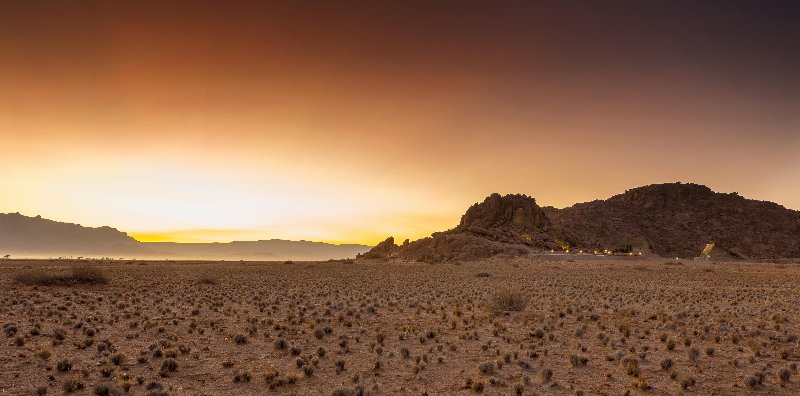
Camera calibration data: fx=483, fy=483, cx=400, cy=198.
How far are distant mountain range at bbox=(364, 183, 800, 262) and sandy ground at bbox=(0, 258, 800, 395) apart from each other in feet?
229

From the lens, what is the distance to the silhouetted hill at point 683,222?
14312 centimetres

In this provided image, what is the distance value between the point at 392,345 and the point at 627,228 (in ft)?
523

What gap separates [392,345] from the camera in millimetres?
16250

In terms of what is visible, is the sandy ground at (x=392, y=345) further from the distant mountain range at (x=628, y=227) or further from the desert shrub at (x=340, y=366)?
Result: the distant mountain range at (x=628, y=227)

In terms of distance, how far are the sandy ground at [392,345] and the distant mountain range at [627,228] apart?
69735mm

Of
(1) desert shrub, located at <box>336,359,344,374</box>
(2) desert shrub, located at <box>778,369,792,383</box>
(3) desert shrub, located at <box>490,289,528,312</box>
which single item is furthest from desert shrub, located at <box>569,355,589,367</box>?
(3) desert shrub, located at <box>490,289,528,312</box>

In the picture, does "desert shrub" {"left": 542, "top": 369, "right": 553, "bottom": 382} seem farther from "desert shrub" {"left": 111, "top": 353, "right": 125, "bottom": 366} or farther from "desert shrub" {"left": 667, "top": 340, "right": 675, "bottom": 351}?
"desert shrub" {"left": 111, "top": 353, "right": 125, "bottom": 366}

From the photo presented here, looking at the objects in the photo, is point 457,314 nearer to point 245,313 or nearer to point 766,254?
point 245,313

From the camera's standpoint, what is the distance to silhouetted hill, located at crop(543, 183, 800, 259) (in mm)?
143125

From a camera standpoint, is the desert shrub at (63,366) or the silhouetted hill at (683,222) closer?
the desert shrub at (63,366)

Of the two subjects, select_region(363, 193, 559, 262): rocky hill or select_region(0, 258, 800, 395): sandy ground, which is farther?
select_region(363, 193, 559, 262): rocky hill

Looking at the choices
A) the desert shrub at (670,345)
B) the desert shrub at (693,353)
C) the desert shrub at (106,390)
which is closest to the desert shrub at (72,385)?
the desert shrub at (106,390)

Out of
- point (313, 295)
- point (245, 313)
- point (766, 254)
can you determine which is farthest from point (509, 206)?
point (245, 313)

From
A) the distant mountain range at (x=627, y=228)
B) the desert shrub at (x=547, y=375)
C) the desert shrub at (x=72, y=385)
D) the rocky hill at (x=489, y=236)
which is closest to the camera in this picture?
the desert shrub at (x=72, y=385)
